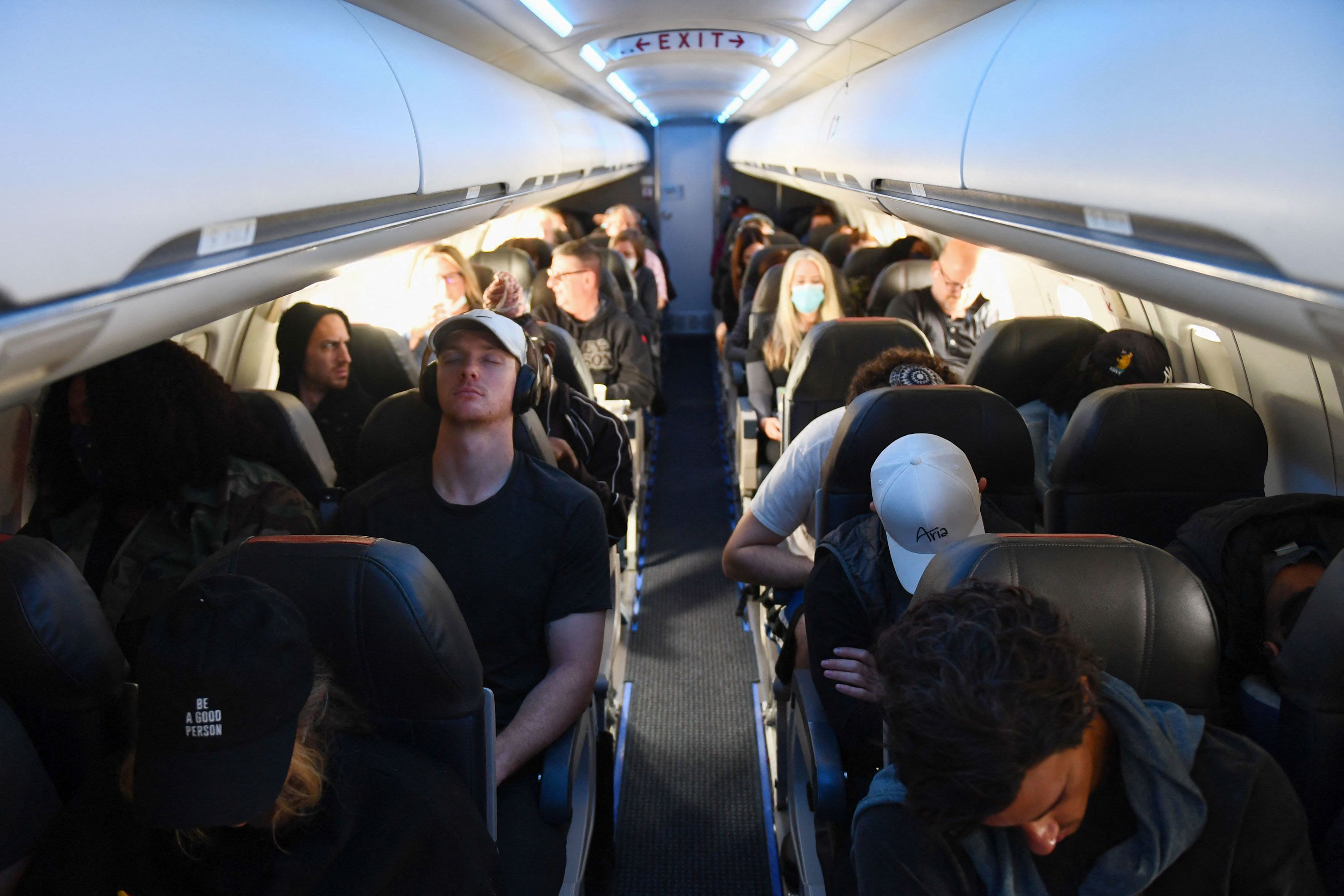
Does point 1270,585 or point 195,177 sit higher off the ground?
point 195,177

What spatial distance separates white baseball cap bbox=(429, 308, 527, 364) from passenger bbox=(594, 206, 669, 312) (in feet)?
22.2

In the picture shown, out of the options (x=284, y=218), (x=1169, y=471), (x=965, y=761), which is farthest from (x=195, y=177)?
(x=1169, y=471)

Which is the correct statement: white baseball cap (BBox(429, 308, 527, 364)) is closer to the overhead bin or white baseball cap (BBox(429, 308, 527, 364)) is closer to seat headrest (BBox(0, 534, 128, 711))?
seat headrest (BBox(0, 534, 128, 711))

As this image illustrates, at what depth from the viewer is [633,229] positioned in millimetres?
9992

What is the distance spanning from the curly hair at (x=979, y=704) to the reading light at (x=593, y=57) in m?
4.55

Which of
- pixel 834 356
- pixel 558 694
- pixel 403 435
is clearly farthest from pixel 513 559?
pixel 834 356

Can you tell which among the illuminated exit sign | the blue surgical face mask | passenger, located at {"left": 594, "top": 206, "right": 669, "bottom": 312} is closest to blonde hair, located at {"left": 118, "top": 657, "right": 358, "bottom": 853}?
the blue surgical face mask

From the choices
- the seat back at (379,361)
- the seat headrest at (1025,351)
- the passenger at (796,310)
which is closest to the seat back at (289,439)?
the seat back at (379,361)

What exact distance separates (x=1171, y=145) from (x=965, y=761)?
1042 mm

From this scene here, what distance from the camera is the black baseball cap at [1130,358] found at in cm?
337

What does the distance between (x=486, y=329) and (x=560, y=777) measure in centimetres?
121

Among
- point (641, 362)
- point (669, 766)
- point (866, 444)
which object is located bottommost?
point (669, 766)

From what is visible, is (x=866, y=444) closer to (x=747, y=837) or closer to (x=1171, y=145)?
(x=1171, y=145)

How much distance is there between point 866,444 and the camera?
251cm
